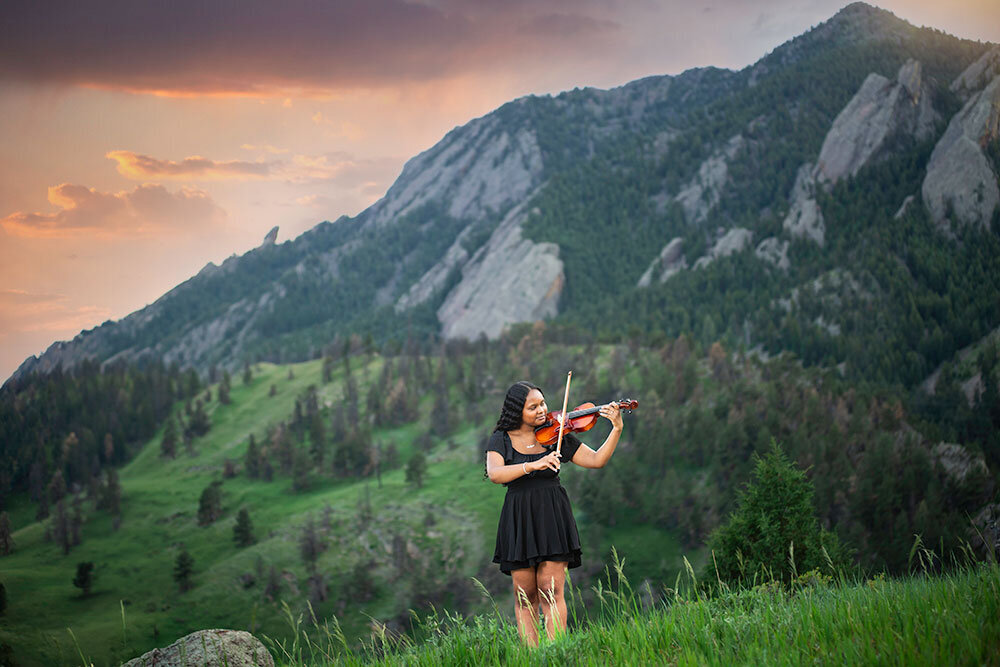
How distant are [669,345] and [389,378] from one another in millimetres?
52487

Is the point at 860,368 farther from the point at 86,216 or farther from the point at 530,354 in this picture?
the point at 86,216

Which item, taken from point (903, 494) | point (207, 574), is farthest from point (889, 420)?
point (207, 574)

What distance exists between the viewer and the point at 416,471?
9862cm

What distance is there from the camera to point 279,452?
116m

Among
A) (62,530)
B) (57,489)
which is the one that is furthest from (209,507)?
(57,489)

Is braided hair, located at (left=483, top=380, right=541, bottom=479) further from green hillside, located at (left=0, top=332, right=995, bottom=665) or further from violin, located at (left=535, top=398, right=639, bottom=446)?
green hillside, located at (left=0, top=332, right=995, bottom=665)

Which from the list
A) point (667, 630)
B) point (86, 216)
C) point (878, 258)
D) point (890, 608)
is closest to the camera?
point (890, 608)

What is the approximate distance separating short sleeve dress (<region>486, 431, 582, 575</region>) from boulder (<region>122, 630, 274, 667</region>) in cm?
316

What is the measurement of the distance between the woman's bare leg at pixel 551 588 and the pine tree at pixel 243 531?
92396mm

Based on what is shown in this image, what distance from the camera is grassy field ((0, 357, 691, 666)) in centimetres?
7644

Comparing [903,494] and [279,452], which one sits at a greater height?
[279,452]

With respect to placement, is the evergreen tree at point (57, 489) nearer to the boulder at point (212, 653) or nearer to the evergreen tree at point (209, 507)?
the evergreen tree at point (209, 507)

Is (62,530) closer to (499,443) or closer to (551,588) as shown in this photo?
(499,443)

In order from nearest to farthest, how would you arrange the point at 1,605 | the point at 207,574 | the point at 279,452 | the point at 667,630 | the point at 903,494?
1. the point at 667,630
2. the point at 903,494
3. the point at 1,605
4. the point at 207,574
5. the point at 279,452
